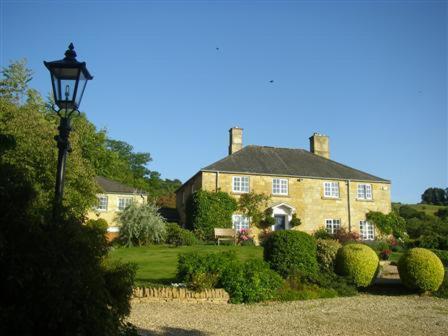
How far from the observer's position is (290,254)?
14445 millimetres

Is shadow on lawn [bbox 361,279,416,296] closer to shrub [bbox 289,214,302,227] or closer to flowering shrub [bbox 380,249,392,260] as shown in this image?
flowering shrub [bbox 380,249,392,260]

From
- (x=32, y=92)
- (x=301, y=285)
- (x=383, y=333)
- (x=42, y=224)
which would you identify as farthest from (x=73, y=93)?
(x=32, y=92)

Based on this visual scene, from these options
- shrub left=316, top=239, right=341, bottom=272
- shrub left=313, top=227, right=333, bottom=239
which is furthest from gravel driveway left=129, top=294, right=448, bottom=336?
shrub left=313, top=227, right=333, bottom=239

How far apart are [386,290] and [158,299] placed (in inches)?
322

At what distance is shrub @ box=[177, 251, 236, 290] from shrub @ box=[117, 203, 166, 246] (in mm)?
14570

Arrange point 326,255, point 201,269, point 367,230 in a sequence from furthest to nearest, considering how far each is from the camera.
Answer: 1. point 367,230
2. point 326,255
3. point 201,269

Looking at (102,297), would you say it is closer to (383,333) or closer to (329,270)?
(383,333)

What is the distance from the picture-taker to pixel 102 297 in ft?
15.4

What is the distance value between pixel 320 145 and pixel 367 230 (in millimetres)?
8672

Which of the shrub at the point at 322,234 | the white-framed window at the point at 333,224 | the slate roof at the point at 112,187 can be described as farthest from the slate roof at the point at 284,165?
the slate roof at the point at 112,187

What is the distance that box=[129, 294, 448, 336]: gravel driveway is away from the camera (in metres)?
9.13

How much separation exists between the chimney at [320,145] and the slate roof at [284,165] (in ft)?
3.80

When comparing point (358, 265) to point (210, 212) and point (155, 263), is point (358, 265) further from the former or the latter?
point (210, 212)

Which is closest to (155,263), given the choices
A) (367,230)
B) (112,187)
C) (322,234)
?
(322,234)
